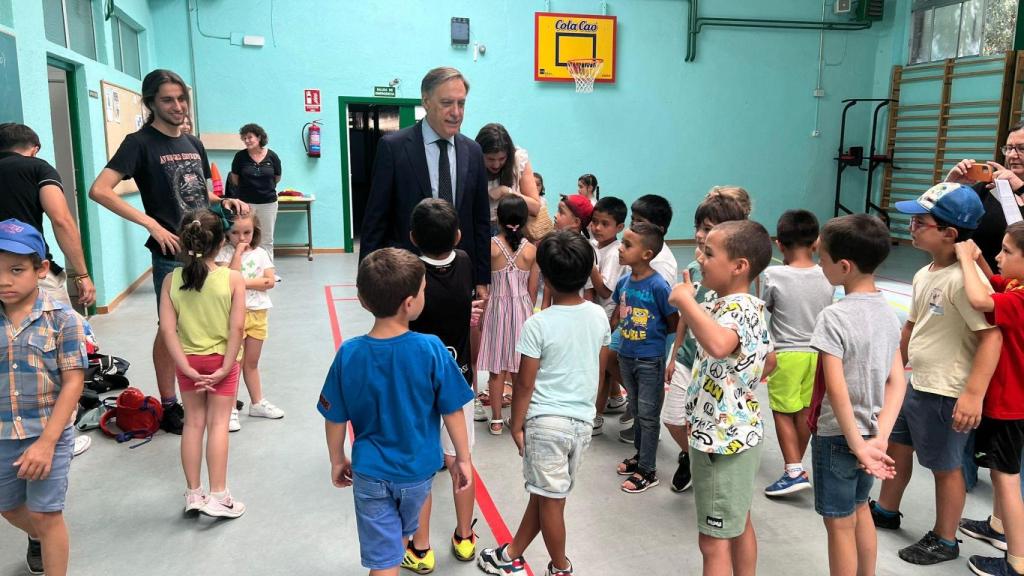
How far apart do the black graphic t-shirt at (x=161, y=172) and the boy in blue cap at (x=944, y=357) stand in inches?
125

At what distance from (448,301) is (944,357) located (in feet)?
5.84

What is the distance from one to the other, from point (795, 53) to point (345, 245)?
7.99 metres

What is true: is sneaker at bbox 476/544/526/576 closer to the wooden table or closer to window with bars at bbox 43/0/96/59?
window with bars at bbox 43/0/96/59

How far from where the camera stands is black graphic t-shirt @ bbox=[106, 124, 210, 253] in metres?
3.29

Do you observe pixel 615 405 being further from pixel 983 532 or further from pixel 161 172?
pixel 161 172

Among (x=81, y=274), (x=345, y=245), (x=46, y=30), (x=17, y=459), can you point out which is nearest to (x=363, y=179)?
(x=345, y=245)

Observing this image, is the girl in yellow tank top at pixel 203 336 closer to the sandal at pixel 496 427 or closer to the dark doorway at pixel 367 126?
the sandal at pixel 496 427

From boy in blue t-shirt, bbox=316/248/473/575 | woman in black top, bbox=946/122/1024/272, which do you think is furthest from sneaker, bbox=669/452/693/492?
woman in black top, bbox=946/122/1024/272

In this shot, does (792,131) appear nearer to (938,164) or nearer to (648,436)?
(938,164)

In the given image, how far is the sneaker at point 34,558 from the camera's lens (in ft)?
7.98

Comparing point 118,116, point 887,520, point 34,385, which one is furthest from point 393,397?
point 118,116

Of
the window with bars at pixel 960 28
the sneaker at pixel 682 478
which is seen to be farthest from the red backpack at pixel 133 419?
the window with bars at pixel 960 28

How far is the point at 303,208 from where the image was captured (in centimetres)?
1009

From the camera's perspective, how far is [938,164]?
11086 mm
